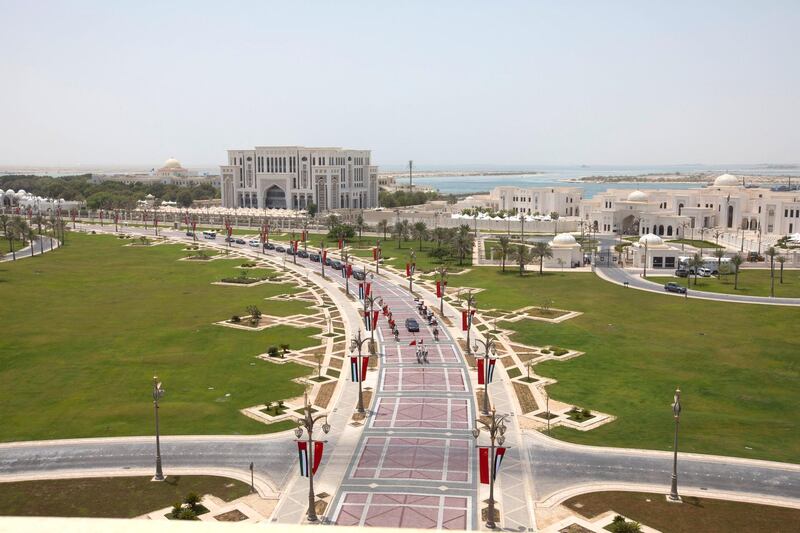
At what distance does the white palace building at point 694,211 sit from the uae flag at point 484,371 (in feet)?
351

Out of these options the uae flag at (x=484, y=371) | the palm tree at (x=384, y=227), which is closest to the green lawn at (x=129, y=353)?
the uae flag at (x=484, y=371)

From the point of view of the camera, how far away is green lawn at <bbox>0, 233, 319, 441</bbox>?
1724 inches

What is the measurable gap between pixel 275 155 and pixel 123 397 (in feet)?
488

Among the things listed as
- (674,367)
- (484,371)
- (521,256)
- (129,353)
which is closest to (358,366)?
(484,371)

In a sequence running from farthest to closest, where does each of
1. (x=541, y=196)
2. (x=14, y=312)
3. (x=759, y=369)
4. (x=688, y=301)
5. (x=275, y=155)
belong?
(x=275, y=155)
(x=541, y=196)
(x=688, y=301)
(x=14, y=312)
(x=759, y=369)

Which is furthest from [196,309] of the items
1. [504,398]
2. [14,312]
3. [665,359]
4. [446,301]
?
[665,359]

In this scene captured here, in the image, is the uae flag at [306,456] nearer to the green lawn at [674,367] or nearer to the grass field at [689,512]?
the grass field at [689,512]

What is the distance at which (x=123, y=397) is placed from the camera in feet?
157

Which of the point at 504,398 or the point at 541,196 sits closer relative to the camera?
the point at 504,398

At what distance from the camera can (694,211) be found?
153 m

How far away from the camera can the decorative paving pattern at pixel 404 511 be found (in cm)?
3112

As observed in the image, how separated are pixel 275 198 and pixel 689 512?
171 m

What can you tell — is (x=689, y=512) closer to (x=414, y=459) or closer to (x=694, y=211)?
(x=414, y=459)

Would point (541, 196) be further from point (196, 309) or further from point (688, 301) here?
point (196, 309)
